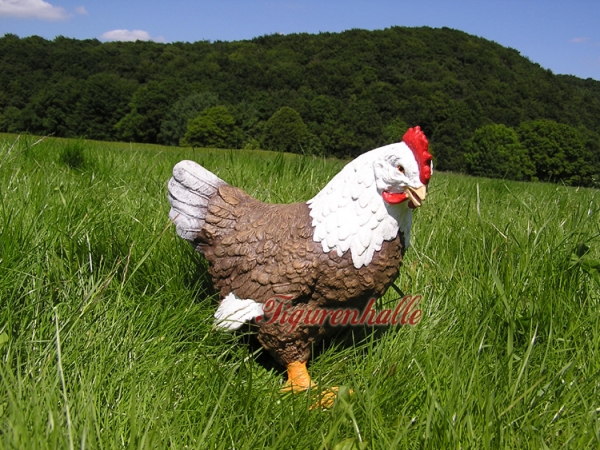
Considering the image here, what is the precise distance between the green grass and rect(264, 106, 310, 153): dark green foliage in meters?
14.5

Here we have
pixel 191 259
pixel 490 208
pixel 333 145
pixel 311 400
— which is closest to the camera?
pixel 311 400

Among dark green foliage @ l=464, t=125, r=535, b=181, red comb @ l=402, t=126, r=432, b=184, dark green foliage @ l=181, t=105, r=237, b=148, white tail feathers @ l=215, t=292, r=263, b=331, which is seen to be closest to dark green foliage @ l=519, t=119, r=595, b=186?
dark green foliage @ l=464, t=125, r=535, b=181

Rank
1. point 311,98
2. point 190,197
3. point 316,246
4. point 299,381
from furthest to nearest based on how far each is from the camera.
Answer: point 311,98
point 190,197
point 299,381
point 316,246

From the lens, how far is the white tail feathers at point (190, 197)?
165cm

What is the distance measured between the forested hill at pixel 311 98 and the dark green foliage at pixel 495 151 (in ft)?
0.29

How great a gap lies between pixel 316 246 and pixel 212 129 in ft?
65.1

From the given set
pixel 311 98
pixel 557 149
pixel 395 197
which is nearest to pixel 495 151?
pixel 557 149

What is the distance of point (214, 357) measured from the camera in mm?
1578

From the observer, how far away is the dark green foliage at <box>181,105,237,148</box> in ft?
67.1

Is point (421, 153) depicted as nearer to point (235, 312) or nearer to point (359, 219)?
point (359, 219)

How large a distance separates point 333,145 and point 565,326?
19138 mm

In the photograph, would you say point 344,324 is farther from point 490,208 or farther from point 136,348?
point 490,208

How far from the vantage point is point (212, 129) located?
20.3m

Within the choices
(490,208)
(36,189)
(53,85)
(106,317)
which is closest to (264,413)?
(106,317)
